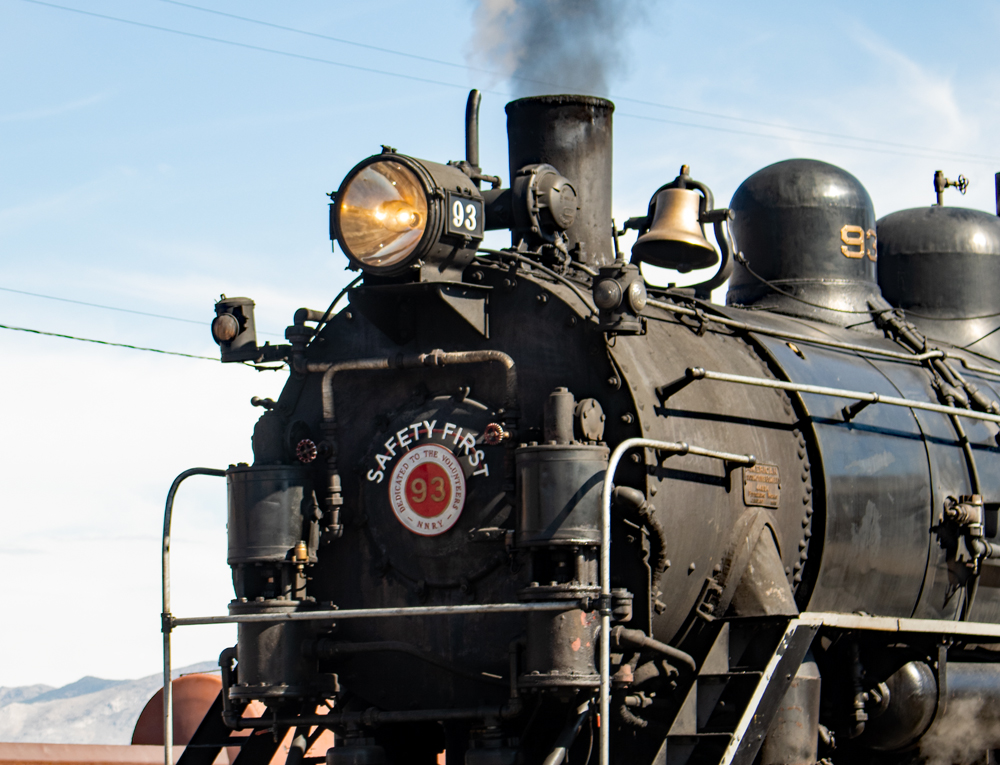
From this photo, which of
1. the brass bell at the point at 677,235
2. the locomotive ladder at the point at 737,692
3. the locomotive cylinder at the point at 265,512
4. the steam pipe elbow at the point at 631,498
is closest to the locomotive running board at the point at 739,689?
the locomotive ladder at the point at 737,692

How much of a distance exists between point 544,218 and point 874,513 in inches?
97.2

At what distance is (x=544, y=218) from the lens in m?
7.17

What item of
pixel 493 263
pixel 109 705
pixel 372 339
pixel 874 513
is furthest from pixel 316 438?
pixel 109 705

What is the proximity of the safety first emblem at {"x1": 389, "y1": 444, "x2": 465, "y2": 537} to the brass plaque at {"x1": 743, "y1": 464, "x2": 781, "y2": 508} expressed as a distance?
4.78 feet

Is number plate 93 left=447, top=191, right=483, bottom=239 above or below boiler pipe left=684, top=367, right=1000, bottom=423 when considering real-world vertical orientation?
above

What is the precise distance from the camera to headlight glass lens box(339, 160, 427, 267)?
6.59 meters

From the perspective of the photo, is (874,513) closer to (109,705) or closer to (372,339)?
(372,339)

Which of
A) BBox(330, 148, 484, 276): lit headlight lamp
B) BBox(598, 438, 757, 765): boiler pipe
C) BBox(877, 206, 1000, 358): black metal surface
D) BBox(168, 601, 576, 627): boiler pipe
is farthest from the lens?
BBox(877, 206, 1000, 358): black metal surface

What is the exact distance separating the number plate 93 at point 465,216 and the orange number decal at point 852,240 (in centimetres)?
402

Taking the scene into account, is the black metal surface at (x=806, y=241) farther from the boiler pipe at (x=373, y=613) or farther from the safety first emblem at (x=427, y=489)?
the boiler pipe at (x=373, y=613)

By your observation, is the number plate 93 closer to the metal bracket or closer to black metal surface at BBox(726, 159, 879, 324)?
the metal bracket

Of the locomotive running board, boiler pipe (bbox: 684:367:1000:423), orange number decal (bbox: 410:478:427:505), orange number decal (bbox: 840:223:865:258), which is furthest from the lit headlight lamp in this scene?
orange number decal (bbox: 840:223:865:258)

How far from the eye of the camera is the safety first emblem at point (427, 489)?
6613 millimetres

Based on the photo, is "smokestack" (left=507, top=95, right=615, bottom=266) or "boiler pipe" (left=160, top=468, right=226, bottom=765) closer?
"boiler pipe" (left=160, top=468, right=226, bottom=765)
